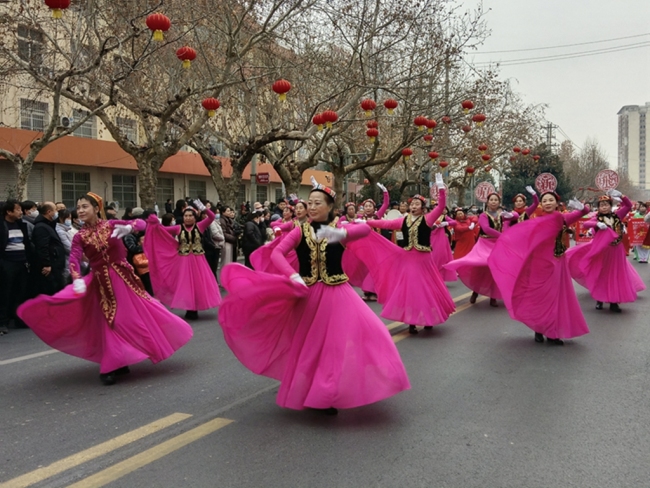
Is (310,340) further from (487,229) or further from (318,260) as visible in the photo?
(487,229)

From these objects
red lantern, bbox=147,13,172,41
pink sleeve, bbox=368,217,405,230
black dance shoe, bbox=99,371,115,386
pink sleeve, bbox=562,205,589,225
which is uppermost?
red lantern, bbox=147,13,172,41

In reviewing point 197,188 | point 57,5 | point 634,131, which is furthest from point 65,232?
point 634,131

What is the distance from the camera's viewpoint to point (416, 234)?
803 centimetres

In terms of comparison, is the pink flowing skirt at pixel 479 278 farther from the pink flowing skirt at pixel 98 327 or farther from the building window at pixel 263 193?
the building window at pixel 263 193

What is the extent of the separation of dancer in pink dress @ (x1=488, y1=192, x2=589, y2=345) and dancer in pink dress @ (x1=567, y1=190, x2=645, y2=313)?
238 centimetres

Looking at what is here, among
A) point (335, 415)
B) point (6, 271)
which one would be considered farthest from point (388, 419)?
point (6, 271)

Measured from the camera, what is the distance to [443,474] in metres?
3.63

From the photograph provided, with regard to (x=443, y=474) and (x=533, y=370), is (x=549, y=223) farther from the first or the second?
(x=443, y=474)

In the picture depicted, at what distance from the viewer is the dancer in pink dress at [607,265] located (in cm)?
951

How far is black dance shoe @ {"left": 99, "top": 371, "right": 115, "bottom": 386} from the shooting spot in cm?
557

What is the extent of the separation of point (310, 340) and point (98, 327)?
237 centimetres

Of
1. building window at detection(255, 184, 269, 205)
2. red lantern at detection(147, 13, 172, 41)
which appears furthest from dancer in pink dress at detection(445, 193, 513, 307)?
building window at detection(255, 184, 269, 205)

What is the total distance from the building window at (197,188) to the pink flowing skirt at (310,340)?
2743 centimetres

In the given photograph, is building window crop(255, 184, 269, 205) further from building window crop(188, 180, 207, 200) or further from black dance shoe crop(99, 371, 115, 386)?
black dance shoe crop(99, 371, 115, 386)
